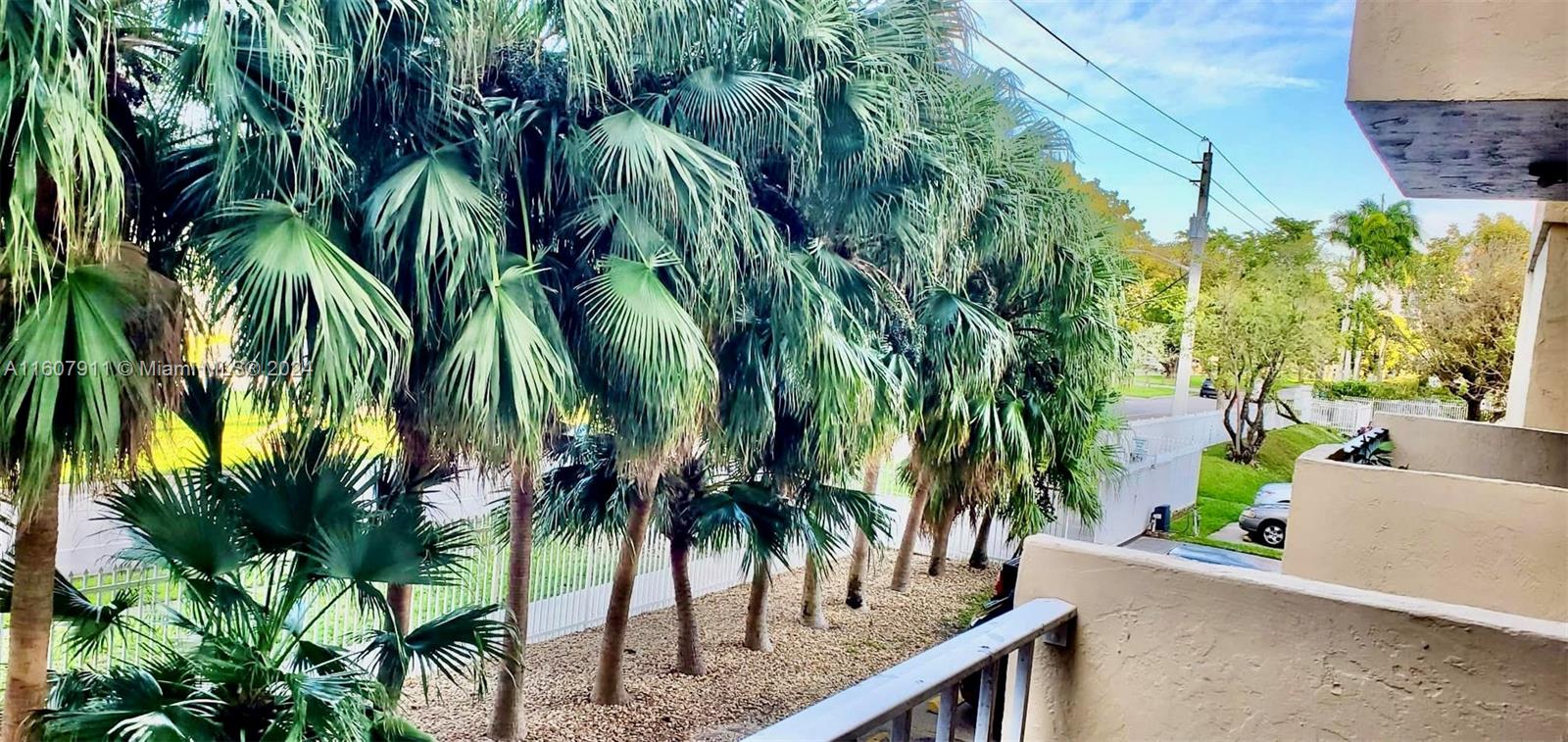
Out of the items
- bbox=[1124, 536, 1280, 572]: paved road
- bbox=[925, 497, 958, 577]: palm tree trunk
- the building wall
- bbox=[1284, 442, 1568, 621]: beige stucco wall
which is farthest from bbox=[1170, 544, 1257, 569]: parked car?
bbox=[925, 497, 958, 577]: palm tree trunk

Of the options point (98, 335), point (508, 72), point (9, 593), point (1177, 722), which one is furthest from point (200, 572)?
point (1177, 722)

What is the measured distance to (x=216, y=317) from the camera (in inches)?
73.1

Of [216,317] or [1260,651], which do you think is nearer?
[1260,651]

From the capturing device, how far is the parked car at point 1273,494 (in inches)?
117

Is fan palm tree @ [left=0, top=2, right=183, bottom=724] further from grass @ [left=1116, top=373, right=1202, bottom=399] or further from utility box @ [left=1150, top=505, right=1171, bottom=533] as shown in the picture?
utility box @ [left=1150, top=505, right=1171, bottom=533]

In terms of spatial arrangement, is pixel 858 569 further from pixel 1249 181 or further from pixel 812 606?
pixel 1249 181

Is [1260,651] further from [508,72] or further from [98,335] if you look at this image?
[508,72]

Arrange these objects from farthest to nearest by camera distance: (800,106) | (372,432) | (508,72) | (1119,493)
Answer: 1. (1119,493)
2. (800,106)
3. (508,72)
4. (372,432)

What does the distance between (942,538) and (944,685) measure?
440 centimetres

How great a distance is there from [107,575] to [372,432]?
66cm

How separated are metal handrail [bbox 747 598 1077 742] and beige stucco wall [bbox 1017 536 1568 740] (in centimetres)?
5

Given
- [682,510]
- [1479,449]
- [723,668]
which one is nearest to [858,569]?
[723,668]

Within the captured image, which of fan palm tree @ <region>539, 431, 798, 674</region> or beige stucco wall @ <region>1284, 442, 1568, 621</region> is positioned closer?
beige stucco wall @ <region>1284, 442, 1568, 621</region>

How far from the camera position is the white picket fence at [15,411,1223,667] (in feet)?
6.53
